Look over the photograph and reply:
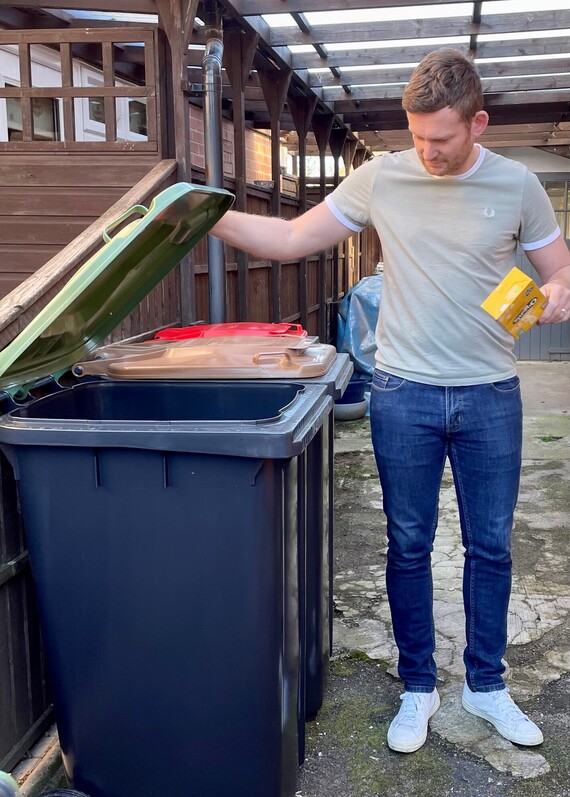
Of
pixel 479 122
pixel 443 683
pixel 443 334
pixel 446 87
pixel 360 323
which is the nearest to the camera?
pixel 446 87

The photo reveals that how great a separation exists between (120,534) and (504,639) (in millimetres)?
1375

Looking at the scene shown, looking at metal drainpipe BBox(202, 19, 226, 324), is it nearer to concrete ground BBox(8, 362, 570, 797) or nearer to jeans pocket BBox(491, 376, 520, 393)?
concrete ground BBox(8, 362, 570, 797)

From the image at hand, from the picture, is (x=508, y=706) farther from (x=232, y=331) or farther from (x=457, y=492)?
(x=232, y=331)

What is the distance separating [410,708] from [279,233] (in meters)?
1.59

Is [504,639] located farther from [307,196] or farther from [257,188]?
[307,196]

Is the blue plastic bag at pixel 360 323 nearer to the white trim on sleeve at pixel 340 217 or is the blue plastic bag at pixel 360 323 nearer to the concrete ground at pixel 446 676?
the concrete ground at pixel 446 676

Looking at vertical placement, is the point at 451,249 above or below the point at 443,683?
above

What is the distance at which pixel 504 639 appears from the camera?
2688mm

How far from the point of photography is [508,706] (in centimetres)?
267

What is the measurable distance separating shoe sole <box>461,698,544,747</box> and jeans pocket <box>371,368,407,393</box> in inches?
44.3

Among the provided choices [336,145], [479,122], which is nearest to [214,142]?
[479,122]

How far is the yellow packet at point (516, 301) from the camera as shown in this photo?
221 centimetres

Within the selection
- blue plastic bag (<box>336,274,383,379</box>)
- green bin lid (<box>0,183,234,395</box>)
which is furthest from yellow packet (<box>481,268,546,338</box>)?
blue plastic bag (<box>336,274,383,379</box>)

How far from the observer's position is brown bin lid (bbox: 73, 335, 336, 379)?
262cm
